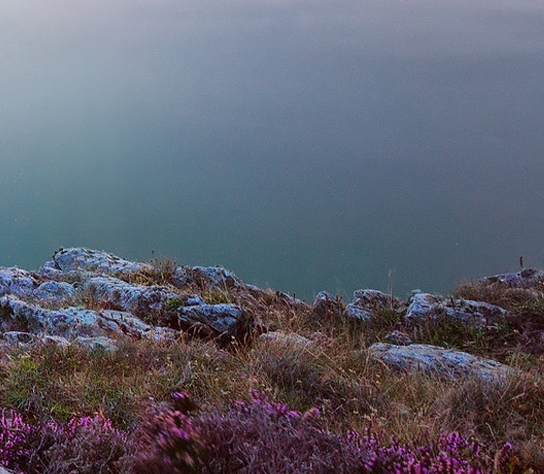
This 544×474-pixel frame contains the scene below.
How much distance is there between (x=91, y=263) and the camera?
1283 centimetres

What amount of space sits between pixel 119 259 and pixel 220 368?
27.3 ft

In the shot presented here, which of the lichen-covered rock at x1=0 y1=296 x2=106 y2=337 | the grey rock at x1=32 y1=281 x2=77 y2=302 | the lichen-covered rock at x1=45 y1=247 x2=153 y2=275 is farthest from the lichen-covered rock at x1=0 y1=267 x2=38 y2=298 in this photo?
the lichen-covered rock at x1=0 y1=296 x2=106 y2=337

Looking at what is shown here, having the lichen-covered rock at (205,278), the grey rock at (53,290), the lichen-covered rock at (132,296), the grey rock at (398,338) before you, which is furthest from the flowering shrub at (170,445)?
the lichen-covered rock at (205,278)

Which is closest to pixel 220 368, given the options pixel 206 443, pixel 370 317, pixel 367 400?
pixel 367 400

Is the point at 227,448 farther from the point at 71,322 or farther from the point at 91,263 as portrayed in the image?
the point at 91,263

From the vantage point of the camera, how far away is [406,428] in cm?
394

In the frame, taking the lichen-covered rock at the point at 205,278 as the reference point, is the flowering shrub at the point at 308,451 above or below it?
above

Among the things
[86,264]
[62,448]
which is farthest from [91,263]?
[62,448]

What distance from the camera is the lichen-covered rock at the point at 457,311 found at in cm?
933

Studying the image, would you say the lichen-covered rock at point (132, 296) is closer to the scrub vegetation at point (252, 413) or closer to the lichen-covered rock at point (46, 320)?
the lichen-covered rock at point (46, 320)

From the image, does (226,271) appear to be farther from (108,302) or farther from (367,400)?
(367,400)

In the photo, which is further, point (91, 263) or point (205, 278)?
point (91, 263)

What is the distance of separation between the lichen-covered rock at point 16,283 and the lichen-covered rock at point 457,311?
625 cm

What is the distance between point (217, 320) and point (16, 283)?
442 cm
